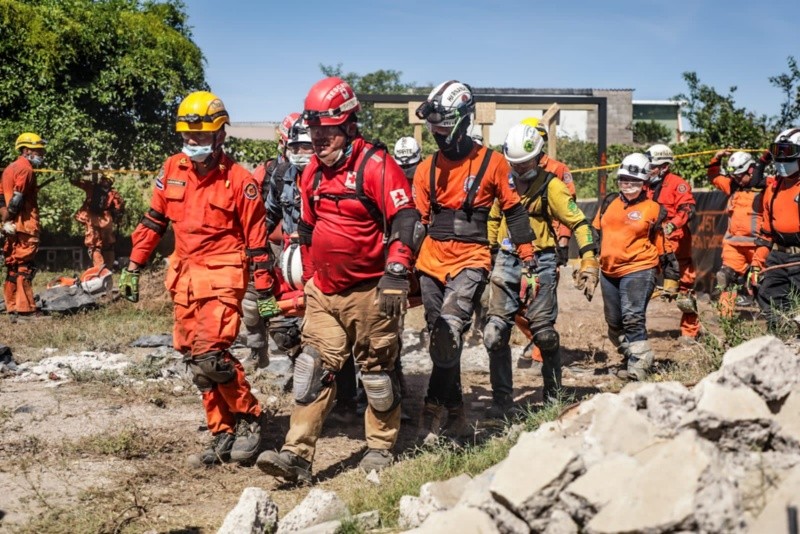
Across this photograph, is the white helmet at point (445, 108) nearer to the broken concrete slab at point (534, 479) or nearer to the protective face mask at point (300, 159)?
the protective face mask at point (300, 159)

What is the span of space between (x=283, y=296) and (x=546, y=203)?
2.28 m

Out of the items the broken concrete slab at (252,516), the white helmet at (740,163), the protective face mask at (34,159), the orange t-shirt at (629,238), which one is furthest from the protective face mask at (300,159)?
the white helmet at (740,163)

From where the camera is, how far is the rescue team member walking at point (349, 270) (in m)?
5.73

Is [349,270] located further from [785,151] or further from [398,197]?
[785,151]

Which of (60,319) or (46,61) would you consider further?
(46,61)

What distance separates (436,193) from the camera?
6.87 metres

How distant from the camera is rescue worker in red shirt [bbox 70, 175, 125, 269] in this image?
1572 cm

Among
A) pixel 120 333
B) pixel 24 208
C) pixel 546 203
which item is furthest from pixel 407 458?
pixel 24 208

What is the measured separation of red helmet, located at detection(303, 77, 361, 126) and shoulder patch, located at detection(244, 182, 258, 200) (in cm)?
79

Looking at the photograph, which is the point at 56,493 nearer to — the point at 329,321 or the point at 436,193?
the point at 329,321

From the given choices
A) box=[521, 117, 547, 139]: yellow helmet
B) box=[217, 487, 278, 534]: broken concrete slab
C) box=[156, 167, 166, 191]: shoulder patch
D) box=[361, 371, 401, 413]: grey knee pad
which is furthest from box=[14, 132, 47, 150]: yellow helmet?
box=[217, 487, 278, 534]: broken concrete slab

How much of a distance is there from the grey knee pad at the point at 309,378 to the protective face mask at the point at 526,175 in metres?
2.64

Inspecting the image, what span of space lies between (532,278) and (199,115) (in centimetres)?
282

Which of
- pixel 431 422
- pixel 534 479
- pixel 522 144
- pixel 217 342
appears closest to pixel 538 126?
pixel 522 144
